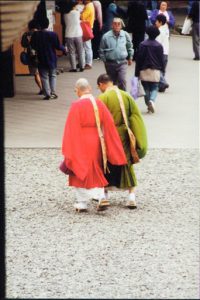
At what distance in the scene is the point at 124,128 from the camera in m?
9.41

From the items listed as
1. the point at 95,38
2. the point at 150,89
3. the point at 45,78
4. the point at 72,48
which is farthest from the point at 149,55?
the point at 95,38

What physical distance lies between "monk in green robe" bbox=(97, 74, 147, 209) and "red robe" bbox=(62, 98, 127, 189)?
0.70 ft

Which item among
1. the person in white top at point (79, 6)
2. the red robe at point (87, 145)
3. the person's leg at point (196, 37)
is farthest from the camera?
the person's leg at point (196, 37)

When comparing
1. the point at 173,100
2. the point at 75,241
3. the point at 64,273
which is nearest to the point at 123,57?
the point at 173,100

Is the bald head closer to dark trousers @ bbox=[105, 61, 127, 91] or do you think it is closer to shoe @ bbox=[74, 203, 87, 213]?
shoe @ bbox=[74, 203, 87, 213]

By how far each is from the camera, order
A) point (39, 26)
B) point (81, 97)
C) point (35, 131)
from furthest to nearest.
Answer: point (39, 26) < point (35, 131) < point (81, 97)

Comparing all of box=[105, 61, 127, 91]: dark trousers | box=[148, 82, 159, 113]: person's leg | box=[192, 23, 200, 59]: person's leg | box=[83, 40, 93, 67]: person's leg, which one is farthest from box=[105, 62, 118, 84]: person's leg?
box=[192, 23, 200, 59]: person's leg

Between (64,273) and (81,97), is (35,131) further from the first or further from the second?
(64,273)

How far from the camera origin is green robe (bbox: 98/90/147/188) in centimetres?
927

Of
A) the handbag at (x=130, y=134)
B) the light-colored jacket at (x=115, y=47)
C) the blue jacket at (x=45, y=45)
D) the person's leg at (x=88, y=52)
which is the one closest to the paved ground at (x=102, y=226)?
the handbag at (x=130, y=134)

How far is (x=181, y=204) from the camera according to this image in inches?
390

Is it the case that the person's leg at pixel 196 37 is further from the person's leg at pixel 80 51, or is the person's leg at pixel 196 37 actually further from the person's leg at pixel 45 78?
the person's leg at pixel 45 78

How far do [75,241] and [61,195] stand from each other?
1974 millimetres

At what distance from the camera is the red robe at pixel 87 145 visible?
901 cm
